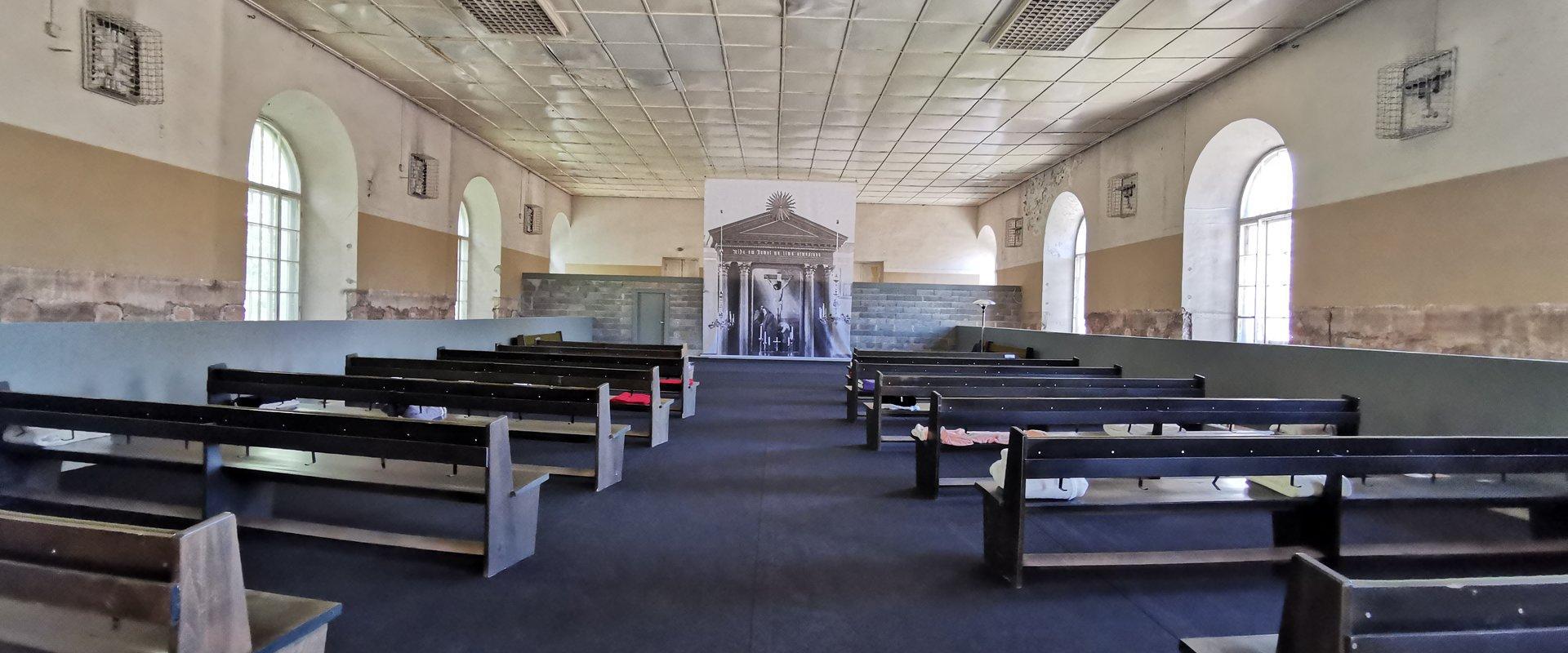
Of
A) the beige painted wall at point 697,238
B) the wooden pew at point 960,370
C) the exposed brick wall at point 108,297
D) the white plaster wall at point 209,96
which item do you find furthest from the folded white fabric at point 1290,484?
the beige painted wall at point 697,238

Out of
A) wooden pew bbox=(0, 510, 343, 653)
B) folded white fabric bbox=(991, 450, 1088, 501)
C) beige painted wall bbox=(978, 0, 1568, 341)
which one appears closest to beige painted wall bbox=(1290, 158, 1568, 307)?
beige painted wall bbox=(978, 0, 1568, 341)

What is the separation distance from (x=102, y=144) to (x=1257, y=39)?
9972 mm

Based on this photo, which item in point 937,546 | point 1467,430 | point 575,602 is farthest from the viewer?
point 1467,430

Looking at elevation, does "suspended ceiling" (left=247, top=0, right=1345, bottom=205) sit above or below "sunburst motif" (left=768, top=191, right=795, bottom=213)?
above

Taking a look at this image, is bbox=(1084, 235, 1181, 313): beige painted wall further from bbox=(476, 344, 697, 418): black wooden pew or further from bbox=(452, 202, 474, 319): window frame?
bbox=(452, 202, 474, 319): window frame

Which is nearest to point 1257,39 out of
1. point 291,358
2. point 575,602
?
point 575,602

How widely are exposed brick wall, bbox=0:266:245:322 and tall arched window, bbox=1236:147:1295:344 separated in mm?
10171

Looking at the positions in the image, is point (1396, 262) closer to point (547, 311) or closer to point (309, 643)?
point (309, 643)

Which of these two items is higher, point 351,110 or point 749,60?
point 749,60

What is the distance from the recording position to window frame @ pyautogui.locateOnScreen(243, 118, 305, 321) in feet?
23.0

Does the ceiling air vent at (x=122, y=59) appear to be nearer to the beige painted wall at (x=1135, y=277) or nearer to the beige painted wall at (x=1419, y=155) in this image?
the beige painted wall at (x=1419, y=155)

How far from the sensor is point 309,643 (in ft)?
4.06

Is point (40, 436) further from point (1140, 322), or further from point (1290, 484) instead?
point (1140, 322)

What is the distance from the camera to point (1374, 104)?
519cm
